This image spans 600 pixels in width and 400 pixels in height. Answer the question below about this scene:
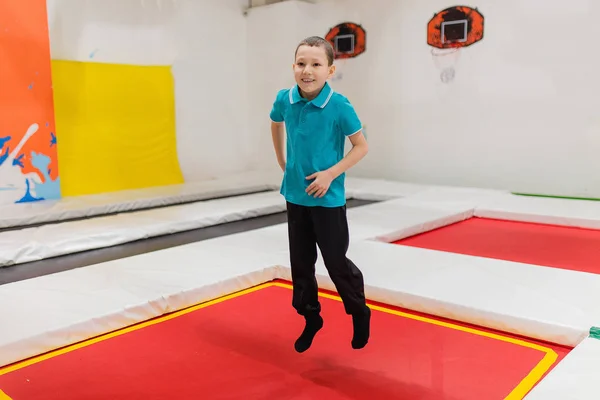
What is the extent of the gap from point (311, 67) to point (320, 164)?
32cm

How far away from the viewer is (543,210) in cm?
457

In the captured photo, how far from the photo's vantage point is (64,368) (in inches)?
82.0

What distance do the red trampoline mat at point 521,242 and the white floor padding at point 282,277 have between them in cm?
30

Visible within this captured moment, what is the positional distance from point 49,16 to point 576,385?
530 cm

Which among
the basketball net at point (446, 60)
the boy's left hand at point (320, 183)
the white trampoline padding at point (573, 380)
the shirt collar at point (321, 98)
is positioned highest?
the basketball net at point (446, 60)

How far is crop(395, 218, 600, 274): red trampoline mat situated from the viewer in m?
3.49

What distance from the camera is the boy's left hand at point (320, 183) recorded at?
6.04 ft

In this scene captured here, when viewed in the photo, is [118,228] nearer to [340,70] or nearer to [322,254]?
[322,254]

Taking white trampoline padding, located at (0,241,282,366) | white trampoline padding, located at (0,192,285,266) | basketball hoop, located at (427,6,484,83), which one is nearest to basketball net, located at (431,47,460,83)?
basketball hoop, located at (427,6,484,83)

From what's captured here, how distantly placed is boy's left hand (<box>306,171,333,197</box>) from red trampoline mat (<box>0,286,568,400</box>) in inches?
26.0

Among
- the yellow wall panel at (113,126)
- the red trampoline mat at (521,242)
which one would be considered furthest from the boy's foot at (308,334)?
the yellow wall panel at (113,126)

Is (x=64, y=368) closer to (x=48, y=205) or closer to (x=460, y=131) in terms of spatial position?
(x=48, y=205)

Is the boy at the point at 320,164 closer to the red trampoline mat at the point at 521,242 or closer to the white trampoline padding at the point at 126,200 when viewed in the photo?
the red trampoline mat at the point at 521,242

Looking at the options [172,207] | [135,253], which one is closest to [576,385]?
[135,253]
